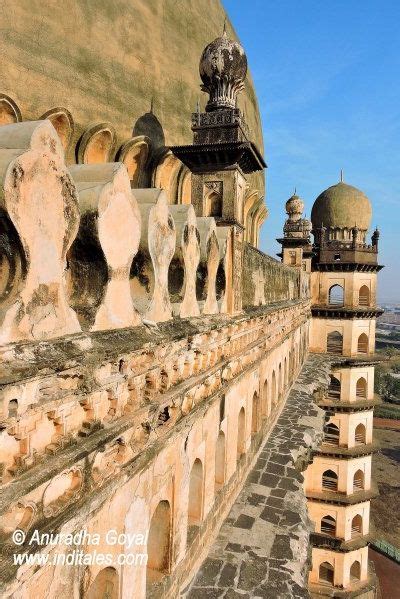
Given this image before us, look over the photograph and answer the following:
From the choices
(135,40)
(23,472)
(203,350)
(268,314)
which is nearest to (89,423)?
(23,472)

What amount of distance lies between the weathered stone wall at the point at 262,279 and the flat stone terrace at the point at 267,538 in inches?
120

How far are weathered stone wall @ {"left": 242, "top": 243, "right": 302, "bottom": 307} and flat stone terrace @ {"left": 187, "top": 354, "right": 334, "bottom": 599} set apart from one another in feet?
10.0

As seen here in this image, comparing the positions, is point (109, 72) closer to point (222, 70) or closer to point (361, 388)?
point (222, 70)

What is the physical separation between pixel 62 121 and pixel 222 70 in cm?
258

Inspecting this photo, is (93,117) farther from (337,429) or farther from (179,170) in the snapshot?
(337,429)

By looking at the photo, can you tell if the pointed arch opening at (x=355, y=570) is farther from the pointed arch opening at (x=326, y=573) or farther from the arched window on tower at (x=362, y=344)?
the arched window on tower at (x=362, y=344)

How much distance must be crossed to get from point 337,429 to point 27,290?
20.0 metres

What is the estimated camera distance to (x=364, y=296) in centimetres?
2361

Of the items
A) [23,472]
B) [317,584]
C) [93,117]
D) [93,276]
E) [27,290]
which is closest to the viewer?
[23,472]

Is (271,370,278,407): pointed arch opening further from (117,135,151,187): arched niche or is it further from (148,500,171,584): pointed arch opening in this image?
(148,500,171,584): pointed arch opening

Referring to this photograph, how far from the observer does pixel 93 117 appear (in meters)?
6.80

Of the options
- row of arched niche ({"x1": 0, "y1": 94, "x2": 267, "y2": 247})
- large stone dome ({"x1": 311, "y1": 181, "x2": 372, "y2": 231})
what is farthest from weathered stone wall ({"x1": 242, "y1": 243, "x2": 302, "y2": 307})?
large stone dome ({"x1": 311, "y1": 181, "x2": 372, "y2": 231})

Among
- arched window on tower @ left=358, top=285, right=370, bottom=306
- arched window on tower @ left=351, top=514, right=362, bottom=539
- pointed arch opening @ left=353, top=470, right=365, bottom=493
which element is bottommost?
arched window on tower @ left=351, top=514, right=362, bottom=539

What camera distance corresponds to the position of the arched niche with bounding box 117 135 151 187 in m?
7.38
